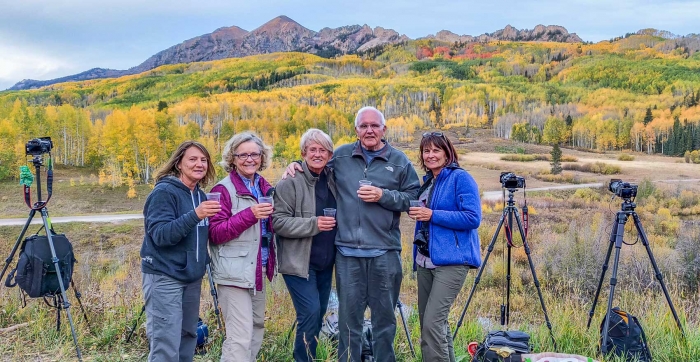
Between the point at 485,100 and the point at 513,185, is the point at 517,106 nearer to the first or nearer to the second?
the point at 485,100

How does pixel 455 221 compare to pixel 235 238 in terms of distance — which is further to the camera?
pixel 235 238

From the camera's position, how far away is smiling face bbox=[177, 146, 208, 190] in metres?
2.67

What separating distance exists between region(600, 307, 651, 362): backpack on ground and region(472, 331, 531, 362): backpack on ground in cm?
64

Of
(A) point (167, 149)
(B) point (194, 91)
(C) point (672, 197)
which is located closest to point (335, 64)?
(B) point (194, 91)

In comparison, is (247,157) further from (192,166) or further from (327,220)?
(327,220)

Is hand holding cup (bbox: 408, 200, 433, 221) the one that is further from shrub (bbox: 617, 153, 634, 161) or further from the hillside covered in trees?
shrub (bbox: 617, 153, 634, 161)

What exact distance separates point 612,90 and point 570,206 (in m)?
77.3

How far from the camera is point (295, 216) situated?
2834mm

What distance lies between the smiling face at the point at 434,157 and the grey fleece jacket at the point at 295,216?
778 millimetres

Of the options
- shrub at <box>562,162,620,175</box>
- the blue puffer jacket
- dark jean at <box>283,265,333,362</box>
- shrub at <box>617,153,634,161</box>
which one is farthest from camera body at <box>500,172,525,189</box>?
shrub at <box>617,153,634,161</box>

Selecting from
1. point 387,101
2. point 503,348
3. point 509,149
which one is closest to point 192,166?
point 503,348

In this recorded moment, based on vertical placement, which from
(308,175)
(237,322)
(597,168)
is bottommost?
(597,168)

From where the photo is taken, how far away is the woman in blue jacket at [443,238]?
265 cm

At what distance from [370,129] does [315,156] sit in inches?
16.3
